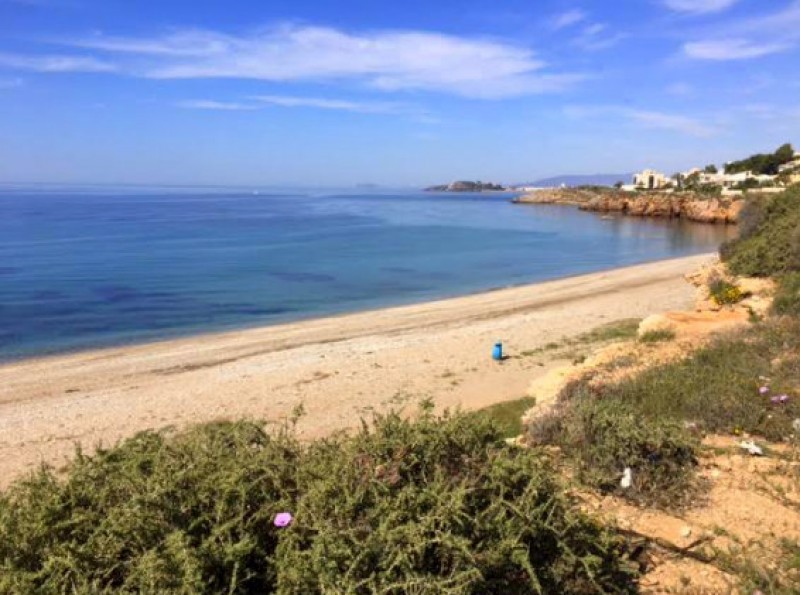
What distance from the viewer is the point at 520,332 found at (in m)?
20.3

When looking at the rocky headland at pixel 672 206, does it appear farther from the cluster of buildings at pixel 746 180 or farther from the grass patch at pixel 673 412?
the grass patch at pixel 673 412

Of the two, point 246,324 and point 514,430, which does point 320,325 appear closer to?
point 246,324

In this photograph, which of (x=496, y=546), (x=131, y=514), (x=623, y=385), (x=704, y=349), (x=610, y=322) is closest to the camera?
(x=131, y=514)

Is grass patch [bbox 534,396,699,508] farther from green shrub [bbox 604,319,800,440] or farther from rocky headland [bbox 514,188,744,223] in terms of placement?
rocky headland [bbox 514,188,744,223]

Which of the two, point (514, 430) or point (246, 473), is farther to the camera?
point (514, 430)

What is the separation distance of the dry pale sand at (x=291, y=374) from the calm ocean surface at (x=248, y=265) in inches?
150

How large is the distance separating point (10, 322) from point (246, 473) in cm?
2578

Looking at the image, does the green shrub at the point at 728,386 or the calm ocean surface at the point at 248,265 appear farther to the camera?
the calm ocean surface at the point at 248,265

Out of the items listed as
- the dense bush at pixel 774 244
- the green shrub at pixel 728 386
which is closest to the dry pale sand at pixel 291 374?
the dense bush at pixel 774 244

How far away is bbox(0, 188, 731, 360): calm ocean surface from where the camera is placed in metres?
26.2

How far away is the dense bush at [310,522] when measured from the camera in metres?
3.17

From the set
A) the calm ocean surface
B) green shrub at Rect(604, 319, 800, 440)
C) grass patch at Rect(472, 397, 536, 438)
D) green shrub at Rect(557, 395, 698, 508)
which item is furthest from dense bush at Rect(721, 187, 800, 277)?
the calm ocean surface

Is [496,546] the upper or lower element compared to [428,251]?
upper

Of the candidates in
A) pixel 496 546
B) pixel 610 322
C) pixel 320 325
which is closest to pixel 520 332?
pixel 610 322
